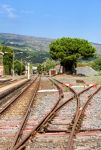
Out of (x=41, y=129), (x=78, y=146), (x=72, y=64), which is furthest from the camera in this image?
(x=72, y=64)

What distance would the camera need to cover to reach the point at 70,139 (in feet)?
33.5

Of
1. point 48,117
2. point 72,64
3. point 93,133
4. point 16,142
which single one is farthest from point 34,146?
point 72,64

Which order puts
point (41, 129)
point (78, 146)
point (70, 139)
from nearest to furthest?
point (78, 146), point (70, 139), point (41, 129)

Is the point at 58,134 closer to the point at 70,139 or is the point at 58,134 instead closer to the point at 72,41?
the point at 70,139

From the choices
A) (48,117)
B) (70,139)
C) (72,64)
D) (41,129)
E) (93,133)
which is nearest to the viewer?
(70,139)

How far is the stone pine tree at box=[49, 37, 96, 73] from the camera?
118 metres

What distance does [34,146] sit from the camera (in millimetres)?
9781

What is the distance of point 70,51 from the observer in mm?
119625

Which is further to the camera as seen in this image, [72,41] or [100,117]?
[72,41]

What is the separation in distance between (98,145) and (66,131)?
2215mm

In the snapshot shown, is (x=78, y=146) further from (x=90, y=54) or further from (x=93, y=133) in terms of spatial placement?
(x=90, y=54)

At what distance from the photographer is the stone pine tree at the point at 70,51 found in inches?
4631

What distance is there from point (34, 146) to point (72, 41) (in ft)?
377

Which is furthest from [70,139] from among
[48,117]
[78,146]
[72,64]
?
[72,64]
